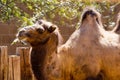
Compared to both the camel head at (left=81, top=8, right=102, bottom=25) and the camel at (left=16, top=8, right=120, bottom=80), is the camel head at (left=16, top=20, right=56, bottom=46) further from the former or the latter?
the camel head at (left=81, top=8, right=102, bottom=25)

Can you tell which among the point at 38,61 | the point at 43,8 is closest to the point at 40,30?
the point at 38,61

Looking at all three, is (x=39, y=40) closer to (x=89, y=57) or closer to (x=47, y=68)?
(x=47, y=68)

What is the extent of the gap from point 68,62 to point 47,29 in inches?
13.2

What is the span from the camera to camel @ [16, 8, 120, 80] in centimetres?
304

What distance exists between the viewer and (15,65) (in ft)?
12.0

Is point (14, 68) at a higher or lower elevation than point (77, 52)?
lower

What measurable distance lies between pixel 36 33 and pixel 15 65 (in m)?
0.77

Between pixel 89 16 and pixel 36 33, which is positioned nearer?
pixel 36 33

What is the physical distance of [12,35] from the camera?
7398 mm

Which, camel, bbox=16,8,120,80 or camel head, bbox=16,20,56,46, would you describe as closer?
camel head, bbox=16,20,56,46

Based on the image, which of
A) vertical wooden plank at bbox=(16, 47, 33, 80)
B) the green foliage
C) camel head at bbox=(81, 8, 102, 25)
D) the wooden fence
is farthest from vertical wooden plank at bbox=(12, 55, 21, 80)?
the green foliage

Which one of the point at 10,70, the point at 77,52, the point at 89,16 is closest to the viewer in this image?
the point at 77,52

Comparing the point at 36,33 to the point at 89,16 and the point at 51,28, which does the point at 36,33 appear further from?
the point at 89,16

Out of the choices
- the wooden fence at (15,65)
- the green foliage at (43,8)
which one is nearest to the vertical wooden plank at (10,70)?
the wooden fence at (15,65)
